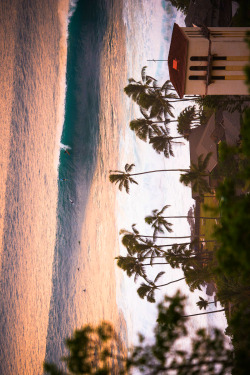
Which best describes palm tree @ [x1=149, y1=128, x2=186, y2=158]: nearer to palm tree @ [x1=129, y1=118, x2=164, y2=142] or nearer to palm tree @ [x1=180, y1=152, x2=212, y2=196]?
palm tree @ [x1=129, y1=118, x2=164, y2=142]

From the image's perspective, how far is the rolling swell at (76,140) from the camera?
61125 mm

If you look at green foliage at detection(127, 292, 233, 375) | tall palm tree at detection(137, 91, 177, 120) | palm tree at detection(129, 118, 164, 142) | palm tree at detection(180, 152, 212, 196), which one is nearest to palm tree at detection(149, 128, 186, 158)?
palm tree at detection(129, 118, 164, 142)

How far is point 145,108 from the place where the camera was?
1561 inches

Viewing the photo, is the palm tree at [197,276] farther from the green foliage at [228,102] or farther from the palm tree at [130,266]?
the green foliage at [228,102]

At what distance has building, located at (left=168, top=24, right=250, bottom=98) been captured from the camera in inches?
983

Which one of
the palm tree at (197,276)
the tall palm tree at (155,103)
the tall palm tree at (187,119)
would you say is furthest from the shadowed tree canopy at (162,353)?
the tall palm tree at (187,119)

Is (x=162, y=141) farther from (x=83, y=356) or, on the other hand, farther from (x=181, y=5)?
(x=83, y=356)

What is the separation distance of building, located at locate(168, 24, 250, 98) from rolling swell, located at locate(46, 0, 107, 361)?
132 ft

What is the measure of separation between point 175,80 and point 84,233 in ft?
133

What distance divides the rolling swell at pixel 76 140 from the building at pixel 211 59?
4016 centimetres

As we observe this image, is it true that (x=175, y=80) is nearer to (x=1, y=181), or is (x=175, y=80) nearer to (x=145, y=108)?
(x=145, y=108)

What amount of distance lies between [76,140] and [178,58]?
42379mm

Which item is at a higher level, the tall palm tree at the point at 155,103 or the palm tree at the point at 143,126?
the tall palm tree at the point at 155,103

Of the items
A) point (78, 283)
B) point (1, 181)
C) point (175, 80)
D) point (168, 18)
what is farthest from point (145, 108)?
point (78, 283)
